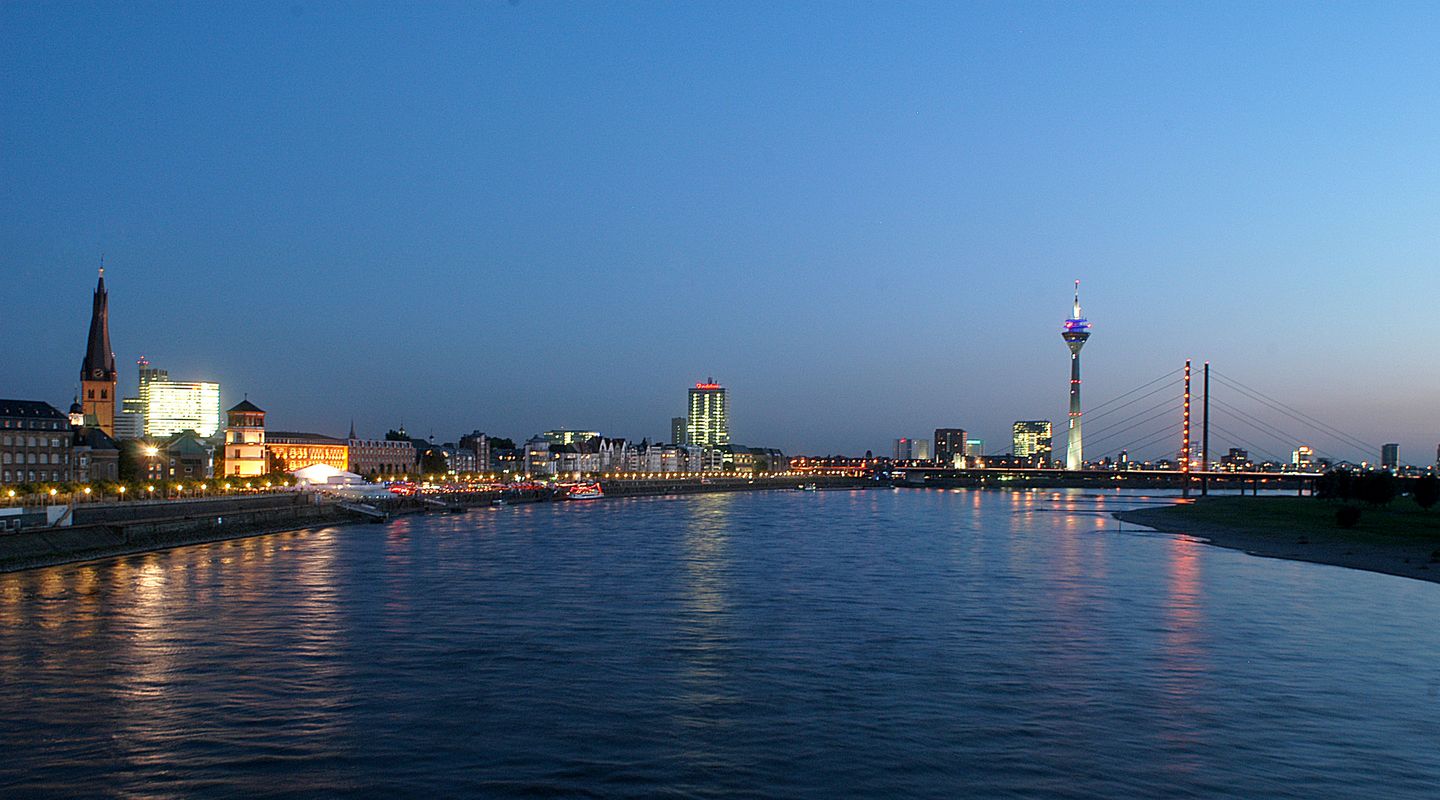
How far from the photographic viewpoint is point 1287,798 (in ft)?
57.4

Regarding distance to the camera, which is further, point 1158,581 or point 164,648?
point 1158,581

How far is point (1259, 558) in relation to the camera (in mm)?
60688

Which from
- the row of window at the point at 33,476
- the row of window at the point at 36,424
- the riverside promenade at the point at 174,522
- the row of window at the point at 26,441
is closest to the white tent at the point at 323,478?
the riverside promenade at the point at 174,522

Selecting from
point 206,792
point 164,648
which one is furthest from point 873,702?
point 164,648

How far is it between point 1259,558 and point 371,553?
49.9 metres

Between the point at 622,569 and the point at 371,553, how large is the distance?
59.8ft

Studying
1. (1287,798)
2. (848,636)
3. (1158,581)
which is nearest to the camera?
(1287,798)

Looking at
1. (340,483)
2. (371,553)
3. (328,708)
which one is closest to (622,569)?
(371,553)

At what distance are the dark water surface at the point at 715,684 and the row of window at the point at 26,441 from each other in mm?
70626

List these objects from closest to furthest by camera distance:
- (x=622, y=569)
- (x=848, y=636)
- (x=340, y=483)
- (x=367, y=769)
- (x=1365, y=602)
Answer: (x=367, y=769), (x=848, y=636), (x=1365, y=602), (x=622, y=569), (x=340, y=483)

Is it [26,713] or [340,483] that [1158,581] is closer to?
[26,713]

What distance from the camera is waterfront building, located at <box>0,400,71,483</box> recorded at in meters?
109

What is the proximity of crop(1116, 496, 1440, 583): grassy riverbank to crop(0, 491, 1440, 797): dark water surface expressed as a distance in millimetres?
6290

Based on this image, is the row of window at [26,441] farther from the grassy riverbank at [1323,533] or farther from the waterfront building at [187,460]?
the grassy riverbank at [1323,533]
